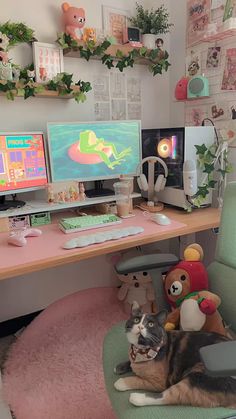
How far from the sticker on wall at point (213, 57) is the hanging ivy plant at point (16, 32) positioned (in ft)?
3.24

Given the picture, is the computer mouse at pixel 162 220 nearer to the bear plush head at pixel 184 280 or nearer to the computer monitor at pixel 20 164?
the bear plush head at pixel 184 280

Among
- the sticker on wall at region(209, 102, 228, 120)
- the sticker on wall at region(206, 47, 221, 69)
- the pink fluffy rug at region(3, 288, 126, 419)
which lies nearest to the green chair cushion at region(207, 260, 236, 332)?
the pink fluffy rug at region(3, 288, 126, 419)

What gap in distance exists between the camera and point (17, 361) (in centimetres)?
164

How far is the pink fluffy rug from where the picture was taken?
1.35m

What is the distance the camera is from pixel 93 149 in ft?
5.63

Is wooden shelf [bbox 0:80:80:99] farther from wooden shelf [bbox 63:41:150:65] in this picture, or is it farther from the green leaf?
the green leaf

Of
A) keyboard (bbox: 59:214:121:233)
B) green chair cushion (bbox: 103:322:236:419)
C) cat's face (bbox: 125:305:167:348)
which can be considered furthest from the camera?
keyboard (bbox: 59:214:121:233)

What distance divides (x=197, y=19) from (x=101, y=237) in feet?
4.78

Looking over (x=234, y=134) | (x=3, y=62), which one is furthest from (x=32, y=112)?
(x=234, y=134)

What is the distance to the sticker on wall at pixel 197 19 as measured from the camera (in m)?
1.79

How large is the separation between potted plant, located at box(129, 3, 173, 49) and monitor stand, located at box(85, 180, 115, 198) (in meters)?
0.87

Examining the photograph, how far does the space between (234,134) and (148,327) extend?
1.27m

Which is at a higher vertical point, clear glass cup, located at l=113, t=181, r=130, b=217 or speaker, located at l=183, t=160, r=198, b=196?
speaker, located at l=183, t=160, r=198, b=196

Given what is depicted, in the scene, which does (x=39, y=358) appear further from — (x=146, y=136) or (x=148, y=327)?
(x=146, y=136)
